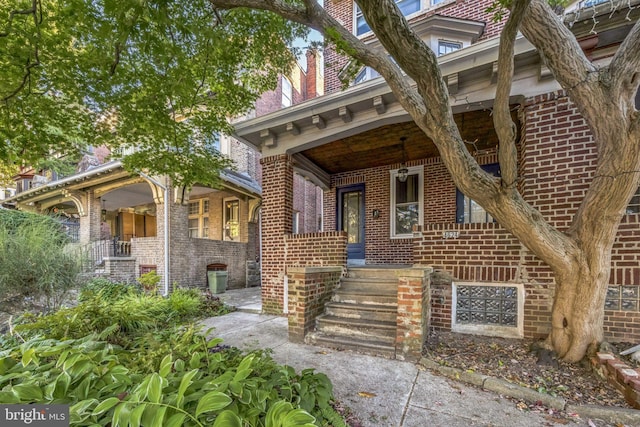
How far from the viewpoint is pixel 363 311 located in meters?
3.89

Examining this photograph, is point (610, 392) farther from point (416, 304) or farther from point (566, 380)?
point (416, 304)

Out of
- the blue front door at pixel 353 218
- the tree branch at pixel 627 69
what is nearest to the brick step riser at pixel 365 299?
the blue front door at pixel 353 218

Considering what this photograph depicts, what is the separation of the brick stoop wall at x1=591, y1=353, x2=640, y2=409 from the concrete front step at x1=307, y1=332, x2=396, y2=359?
1861 millimetres

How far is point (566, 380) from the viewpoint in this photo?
8.40 feet

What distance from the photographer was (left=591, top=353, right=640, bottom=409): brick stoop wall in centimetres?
214

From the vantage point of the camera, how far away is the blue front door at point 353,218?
697cm

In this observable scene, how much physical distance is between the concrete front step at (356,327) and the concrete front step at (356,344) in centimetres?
8

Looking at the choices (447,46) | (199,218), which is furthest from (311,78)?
(447,46)

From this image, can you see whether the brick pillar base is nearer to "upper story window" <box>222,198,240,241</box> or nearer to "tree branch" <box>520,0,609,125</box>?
"tree branch" <box>520,0,609,125</box>

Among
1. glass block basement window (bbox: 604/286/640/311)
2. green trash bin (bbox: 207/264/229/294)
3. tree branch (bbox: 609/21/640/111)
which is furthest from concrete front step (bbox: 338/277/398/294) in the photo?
green trash bin (bbox: 207/264/229/294)

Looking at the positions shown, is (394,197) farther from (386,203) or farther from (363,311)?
(363,311)

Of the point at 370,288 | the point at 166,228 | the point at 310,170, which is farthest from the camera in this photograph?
Answer: the point at 166,228

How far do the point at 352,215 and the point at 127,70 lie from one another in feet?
17.3

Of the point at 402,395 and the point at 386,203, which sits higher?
the point at 386,203
